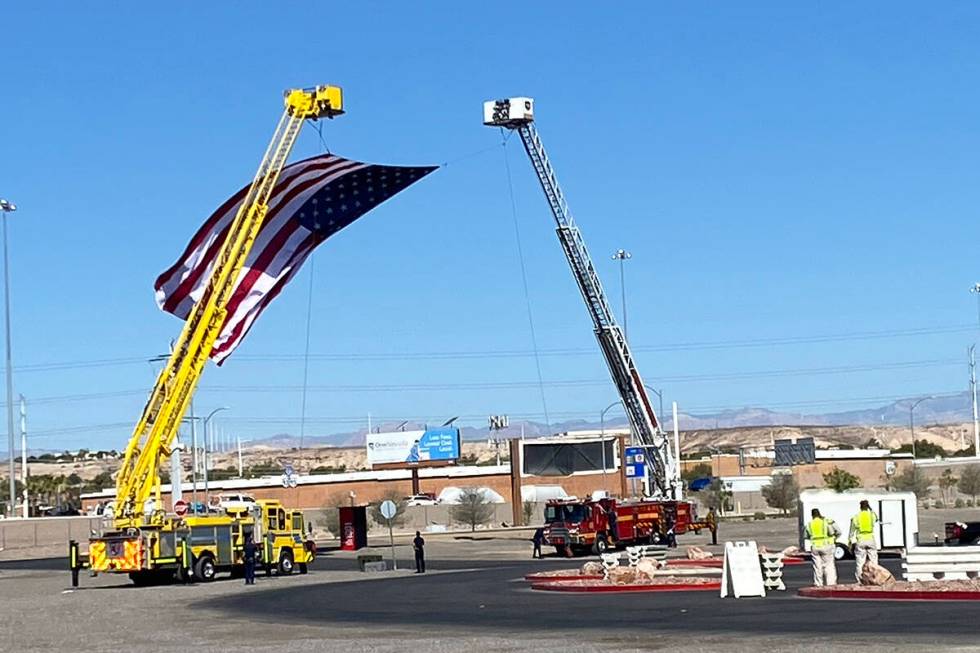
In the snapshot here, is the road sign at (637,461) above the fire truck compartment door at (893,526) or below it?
above

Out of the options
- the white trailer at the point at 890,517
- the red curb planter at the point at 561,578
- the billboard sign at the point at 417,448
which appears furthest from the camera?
the billboard sign at the point at 417,448

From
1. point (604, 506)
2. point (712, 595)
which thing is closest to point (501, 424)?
point (604, 506)

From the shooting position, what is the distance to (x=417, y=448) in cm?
13400

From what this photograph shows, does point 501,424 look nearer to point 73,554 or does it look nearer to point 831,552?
point 73,554

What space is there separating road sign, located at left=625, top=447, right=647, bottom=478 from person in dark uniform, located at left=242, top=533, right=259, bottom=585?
108 ft

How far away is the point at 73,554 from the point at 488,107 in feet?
114

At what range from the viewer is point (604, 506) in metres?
63.7

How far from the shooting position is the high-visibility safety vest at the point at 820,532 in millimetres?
30984

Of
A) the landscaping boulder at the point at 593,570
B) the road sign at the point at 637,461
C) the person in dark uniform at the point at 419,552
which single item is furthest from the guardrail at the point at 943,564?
the road sign at the point at 637,461

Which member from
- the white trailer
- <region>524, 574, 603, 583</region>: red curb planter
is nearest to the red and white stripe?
<region>524, 574, 603, 583</region>: red curb planter

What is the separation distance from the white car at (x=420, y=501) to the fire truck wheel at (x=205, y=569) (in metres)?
67.7

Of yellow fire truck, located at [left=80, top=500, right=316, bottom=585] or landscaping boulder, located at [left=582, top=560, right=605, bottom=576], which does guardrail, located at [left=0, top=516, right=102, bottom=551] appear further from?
landscaping boulder, located at [left=582, top=560, right=605, bottom=576]

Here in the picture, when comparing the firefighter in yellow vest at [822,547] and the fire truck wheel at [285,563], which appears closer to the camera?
the firefighter in yellow vest at [822,547]

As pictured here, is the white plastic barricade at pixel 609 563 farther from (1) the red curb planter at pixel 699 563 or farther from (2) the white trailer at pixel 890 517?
(2) the white trailer at pixel 890 517
